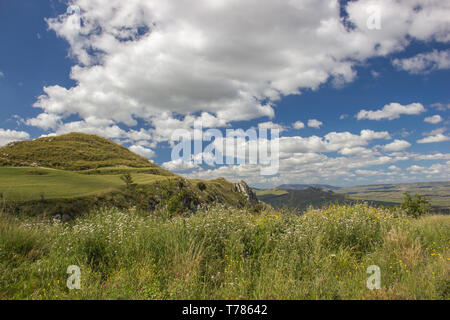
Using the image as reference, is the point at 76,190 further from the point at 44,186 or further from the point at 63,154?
the point at 63,154

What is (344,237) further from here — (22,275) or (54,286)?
(22,275)

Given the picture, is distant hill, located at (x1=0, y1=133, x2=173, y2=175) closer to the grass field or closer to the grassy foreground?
the grass field

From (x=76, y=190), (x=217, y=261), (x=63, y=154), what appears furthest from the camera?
(x=63, y=154)

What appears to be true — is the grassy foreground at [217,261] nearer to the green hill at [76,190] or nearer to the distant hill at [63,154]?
the green hill at [76,190]

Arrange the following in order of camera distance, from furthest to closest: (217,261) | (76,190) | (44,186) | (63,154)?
(63,154) → (76,190) → (44,186) → (217,261)

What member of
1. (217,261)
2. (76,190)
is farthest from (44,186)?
(217,261)

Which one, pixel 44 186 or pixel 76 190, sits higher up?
pixel 44 186

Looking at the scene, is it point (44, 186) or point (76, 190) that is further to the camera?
point (76, 190)

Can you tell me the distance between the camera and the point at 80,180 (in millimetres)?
62531

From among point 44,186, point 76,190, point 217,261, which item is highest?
point 44,186

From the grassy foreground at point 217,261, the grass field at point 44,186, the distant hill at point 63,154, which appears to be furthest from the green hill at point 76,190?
the grassy foreground at point 217,261

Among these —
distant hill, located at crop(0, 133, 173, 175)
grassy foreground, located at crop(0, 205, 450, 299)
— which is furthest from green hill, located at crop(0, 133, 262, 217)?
grassy foreground, located at crop(0, 205, 450, 299)

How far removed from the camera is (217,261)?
562 cm
